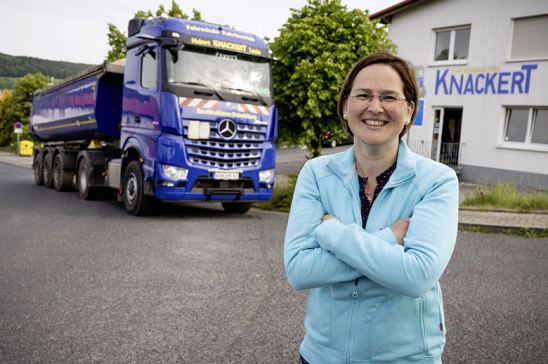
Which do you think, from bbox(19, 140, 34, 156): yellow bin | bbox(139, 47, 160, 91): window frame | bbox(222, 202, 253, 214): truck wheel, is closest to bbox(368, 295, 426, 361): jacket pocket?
bbox(139, 47, 160, 91): window frame

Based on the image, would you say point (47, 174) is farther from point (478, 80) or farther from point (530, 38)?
point (530, 38)

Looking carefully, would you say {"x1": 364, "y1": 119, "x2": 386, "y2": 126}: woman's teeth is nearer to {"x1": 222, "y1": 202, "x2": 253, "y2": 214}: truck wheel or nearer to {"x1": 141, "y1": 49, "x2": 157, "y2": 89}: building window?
{"x1": 141, "y1": 49, "x2": 157, "y2": 89}: building window

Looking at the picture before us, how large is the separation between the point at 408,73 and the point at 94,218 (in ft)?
28.8

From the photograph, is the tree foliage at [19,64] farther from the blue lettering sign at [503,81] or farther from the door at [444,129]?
the blue lettering sign at [503,81]

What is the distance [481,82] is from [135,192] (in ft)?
43.1

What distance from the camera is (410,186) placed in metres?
1.95

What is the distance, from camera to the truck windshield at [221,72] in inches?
366

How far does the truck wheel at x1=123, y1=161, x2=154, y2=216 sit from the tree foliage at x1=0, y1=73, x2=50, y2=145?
40.9m

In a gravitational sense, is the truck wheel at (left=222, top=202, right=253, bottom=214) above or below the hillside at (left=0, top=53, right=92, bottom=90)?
below

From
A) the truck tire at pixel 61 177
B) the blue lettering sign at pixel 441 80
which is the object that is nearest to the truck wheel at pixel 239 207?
the truck tire at pixel 61 177

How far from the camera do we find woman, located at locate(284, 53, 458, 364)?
1.81 m

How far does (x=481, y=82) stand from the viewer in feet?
59.1

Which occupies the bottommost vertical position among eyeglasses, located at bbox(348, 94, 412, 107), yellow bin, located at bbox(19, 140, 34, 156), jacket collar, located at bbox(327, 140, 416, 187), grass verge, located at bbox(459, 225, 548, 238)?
yellow bin, located at bbox(19, 140, 34, 156)

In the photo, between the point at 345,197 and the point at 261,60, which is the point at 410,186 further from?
the point at 261,60
